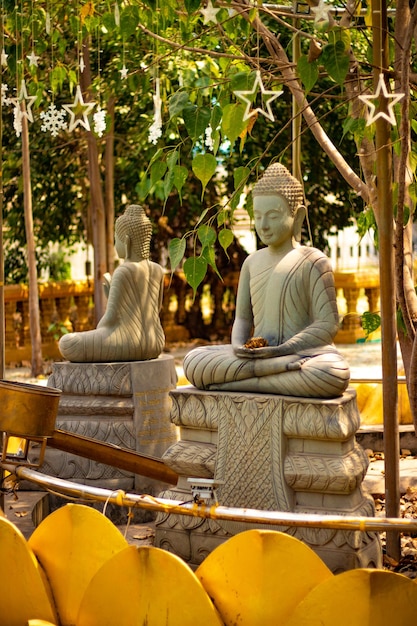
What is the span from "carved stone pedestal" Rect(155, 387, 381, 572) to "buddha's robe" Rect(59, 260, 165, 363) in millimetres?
1427

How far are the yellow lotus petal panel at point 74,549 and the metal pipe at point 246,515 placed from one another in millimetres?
77

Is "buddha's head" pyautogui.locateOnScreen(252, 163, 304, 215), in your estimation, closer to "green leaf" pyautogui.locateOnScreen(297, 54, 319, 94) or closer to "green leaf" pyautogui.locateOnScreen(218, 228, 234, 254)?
"green leaf" pyautogui.locateOnScreen(218, 228, 234, 254)

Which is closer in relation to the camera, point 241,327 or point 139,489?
point 241,327

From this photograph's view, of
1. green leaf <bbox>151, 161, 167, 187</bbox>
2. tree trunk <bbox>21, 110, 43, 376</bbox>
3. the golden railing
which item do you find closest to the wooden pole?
green leaf <bbox>151, 161, 167, 187</bbox>

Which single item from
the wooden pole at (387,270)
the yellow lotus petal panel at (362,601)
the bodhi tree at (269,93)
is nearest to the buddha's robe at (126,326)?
the bodhi tree at (269,93)

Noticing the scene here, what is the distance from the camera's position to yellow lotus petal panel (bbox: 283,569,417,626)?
10.1ft

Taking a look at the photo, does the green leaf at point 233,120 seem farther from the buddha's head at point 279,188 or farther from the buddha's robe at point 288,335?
the buddha's robe at point 288,335

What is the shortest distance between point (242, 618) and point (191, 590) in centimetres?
20

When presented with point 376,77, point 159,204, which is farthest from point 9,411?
point 159,204

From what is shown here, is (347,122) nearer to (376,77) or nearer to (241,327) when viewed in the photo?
(376,77)

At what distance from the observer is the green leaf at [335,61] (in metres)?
3.81

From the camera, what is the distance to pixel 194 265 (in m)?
4.43

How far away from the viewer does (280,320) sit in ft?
16.0

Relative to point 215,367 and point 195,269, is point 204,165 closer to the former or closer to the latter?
point 195,269
